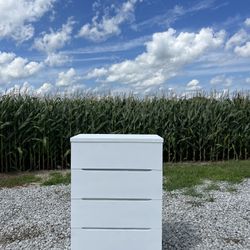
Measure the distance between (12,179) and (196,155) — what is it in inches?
211

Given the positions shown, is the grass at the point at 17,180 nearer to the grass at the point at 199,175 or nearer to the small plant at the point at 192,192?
the grass at the point at 199,175

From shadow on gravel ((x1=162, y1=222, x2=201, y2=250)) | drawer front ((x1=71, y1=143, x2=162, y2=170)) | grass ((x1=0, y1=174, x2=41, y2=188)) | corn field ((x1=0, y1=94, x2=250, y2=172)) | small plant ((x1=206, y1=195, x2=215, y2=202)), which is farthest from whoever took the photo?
corn field ((x1=0, y1=94, x2=250, y2=172))

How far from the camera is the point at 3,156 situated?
940 cm

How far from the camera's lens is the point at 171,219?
5.06 metres

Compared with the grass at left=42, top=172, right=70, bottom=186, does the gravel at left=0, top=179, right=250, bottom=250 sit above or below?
above

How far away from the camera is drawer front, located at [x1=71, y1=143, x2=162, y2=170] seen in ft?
11.8

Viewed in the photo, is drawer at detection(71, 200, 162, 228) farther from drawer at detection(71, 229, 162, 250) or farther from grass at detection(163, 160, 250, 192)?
grass at detection(163, 160, 250, 192)

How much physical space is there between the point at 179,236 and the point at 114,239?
1031mm

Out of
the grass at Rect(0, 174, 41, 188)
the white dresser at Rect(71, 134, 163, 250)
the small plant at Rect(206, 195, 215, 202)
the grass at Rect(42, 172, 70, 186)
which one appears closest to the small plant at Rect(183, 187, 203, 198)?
the small plant at Rect(206, 195, 215, 202)

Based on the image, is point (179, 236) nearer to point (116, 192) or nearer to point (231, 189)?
point (116, 192)

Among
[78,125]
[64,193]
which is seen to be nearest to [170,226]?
[64,193]

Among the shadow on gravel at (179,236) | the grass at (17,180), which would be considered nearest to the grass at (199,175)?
the shadow on gravel at (179,236)

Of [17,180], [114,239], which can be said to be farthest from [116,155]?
[17,180]

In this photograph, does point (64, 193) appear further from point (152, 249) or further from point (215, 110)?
point (215, 110)
